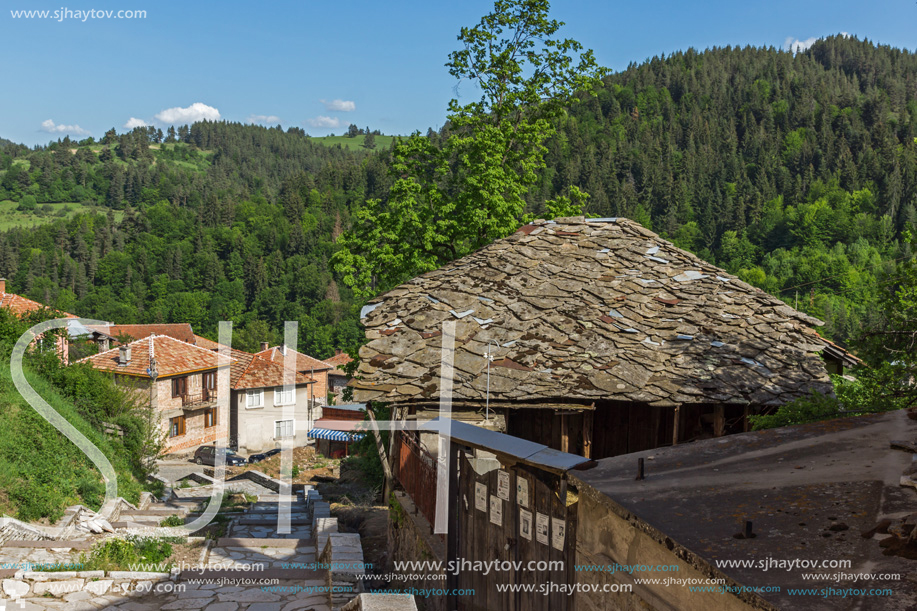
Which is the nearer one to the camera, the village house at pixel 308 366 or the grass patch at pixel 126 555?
the grass patch at pixel 126 555

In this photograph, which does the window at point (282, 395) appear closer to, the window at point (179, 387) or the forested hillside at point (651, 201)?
the window at point (179, 387)

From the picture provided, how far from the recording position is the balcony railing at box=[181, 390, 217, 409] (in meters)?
40.3

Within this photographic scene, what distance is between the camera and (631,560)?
146 inches

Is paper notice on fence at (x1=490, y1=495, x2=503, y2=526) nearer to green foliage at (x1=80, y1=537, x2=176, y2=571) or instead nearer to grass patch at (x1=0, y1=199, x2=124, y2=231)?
green foliage at (x1=80, y1=537, x2=176, y2=571)

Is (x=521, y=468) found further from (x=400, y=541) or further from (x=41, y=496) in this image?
(x=41, y=496)

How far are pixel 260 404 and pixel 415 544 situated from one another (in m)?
37.6

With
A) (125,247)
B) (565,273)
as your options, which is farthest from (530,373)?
(125,247)

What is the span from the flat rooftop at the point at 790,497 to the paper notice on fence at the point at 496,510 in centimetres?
148

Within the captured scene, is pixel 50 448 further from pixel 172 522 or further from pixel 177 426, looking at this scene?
pixel 177 426

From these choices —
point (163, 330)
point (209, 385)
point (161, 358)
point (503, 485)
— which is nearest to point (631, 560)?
point (503, 485)

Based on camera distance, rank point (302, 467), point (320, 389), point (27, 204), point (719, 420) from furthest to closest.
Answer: point (27, 204) < point (320, 389) < point (302, 467) < point (719, 420)

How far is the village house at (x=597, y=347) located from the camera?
23.7ft

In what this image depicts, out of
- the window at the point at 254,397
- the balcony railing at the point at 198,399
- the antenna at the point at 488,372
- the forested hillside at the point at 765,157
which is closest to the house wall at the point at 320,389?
the window at the point at 254,397

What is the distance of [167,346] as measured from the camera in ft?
133
